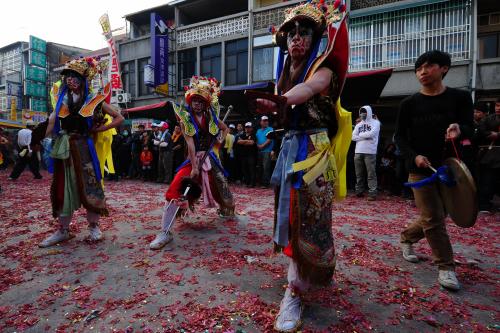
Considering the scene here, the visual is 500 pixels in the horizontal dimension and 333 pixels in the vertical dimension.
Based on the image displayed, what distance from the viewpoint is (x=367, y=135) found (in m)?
6.81

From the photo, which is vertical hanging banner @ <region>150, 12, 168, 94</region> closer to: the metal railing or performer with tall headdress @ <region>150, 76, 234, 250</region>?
the metal railing

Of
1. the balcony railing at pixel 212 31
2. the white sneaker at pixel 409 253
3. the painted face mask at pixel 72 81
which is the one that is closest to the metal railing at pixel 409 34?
the balcony railing at pixel 212 31

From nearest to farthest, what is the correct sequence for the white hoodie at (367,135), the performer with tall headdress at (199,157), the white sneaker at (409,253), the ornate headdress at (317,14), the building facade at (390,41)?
the ornate headdress at (317,14), the white sneaker at (409,253), the performer with tall headdress at (199,157), the white hoodie at (367,135), the building facade at (390,41)

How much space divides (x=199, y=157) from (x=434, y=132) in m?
2.68

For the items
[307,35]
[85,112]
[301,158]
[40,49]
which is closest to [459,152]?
[301,158]

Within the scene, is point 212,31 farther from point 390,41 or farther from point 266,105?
point 266,105

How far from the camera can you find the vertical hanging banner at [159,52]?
1750 centimetres

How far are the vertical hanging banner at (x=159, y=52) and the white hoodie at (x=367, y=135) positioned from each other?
43.8 feet

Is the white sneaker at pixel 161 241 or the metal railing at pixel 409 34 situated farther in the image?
the metal railing at pixel 409 34

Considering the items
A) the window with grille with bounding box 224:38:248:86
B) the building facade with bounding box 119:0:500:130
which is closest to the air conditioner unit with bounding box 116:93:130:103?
the building facade with bounding box 119:0:500:130

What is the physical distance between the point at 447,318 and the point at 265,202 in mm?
4539

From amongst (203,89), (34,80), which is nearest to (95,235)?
(203,89)

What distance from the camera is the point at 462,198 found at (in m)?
2.37

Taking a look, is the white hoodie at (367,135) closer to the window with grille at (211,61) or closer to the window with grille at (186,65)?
the window with grille at (211,61)
